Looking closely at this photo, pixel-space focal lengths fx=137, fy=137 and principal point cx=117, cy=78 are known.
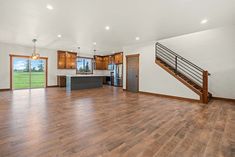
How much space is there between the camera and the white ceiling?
342 centimetres

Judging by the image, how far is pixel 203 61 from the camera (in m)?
6.39

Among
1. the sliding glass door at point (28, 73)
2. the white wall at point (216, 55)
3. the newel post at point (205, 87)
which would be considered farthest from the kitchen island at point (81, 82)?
the newel post at point (205, 87)

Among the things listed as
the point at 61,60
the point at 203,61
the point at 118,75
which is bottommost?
the point at 118,75

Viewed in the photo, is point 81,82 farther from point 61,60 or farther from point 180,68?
point 180,68

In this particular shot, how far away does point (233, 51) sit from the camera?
221 inches

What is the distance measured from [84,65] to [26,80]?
4.56 m

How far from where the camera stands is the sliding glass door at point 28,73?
29.2ft

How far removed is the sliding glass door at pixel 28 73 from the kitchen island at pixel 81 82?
8.28ft

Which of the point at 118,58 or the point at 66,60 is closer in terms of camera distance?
the point at 66,60

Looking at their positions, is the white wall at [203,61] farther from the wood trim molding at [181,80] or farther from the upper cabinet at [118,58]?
the upper cabinet at [118,58]

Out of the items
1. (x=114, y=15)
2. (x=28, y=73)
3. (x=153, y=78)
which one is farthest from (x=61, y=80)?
(x=114, y=15)

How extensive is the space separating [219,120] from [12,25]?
7.26m

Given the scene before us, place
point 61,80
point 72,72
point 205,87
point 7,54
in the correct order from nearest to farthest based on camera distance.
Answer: point 205,87, point 7,54, point 61,80, point 72,72

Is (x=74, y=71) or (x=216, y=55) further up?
(x=216, y=55)
